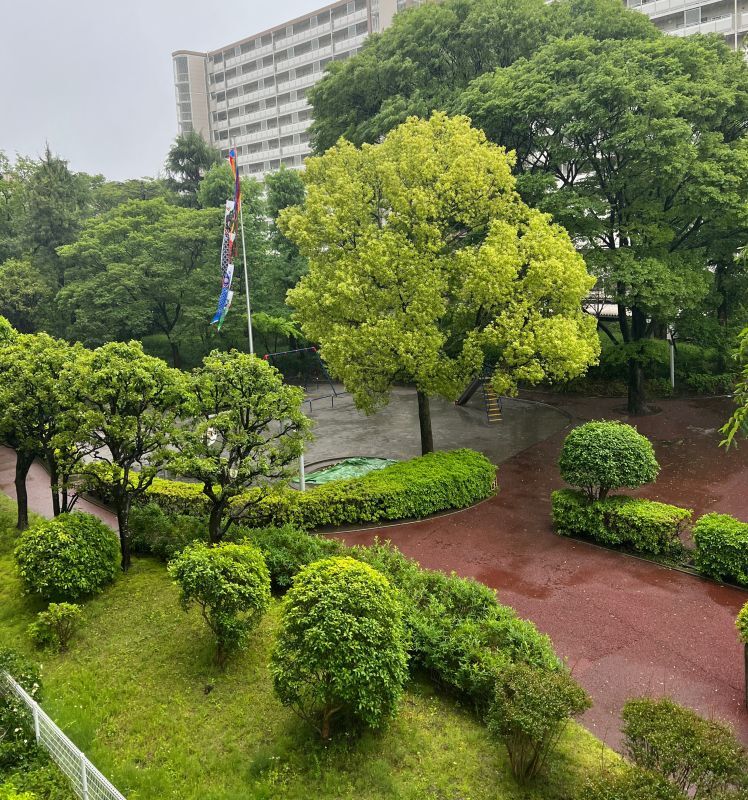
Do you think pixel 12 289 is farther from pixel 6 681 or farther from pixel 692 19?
pixel 692 19

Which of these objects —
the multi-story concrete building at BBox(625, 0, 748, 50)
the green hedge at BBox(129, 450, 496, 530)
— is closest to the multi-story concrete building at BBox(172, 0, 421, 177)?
the multi-story concrete building at BBox(625, 0, 748, 50)

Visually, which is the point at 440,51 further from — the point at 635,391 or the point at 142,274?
the point at 142,274

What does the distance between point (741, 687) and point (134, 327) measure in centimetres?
2399

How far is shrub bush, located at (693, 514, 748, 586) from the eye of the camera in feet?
32.6

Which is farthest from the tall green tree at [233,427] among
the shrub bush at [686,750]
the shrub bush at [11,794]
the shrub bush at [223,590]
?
the shrub bush at [686,750]

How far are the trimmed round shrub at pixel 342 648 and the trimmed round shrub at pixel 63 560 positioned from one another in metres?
4.37

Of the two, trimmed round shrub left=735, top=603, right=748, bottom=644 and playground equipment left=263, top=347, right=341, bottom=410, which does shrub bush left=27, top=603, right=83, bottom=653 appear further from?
playground equipment left=263, top=347, right=341, bottom=410

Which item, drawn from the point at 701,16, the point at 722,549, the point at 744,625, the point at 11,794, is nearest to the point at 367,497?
the point at 722,549

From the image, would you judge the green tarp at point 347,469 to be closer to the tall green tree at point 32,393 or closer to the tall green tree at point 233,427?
the tall green tree at point 233,427

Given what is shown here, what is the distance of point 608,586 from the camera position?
10352mm

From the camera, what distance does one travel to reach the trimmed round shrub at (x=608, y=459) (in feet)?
37.9

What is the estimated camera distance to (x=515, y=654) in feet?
24.0

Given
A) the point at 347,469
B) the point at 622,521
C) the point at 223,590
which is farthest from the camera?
the point at 347,469

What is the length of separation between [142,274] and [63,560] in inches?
727
